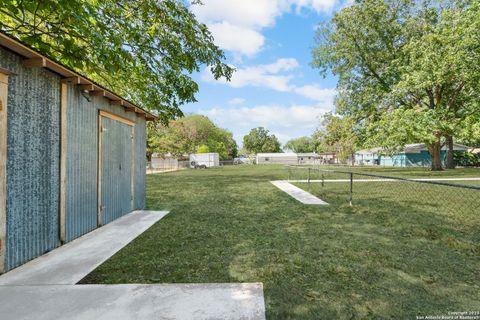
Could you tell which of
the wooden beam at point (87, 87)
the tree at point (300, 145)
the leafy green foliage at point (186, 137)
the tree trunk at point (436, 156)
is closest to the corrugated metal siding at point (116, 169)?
the wooden beam at point (87, 87)

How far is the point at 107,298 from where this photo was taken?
247 cm

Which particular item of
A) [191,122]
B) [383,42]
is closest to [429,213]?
[383,42]

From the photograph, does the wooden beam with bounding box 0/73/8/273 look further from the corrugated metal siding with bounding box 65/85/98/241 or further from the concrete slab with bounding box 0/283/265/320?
the corrugated metal siding with bounding box 65/85/98/241

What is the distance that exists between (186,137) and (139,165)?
122ft

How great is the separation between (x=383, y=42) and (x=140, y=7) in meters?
23.9

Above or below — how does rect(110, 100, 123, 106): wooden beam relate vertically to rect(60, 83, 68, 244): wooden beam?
above

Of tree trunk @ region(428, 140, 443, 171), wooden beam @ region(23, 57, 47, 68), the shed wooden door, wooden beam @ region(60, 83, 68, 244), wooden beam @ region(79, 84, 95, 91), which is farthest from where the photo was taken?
tree trunk @ region(428, 140, 443, 171)

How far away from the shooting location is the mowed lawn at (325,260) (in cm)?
244

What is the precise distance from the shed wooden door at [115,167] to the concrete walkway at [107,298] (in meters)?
2.21

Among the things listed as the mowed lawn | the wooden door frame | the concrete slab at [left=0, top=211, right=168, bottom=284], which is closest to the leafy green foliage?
the concrete slab at [left=0, top=211, right=168, bottom=284]

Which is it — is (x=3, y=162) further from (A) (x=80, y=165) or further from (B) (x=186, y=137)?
(B) (x=186, y=137)

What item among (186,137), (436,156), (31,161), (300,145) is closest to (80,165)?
(31,161)

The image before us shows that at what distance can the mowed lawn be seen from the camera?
8.02ft

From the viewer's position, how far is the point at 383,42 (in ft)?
74.4
